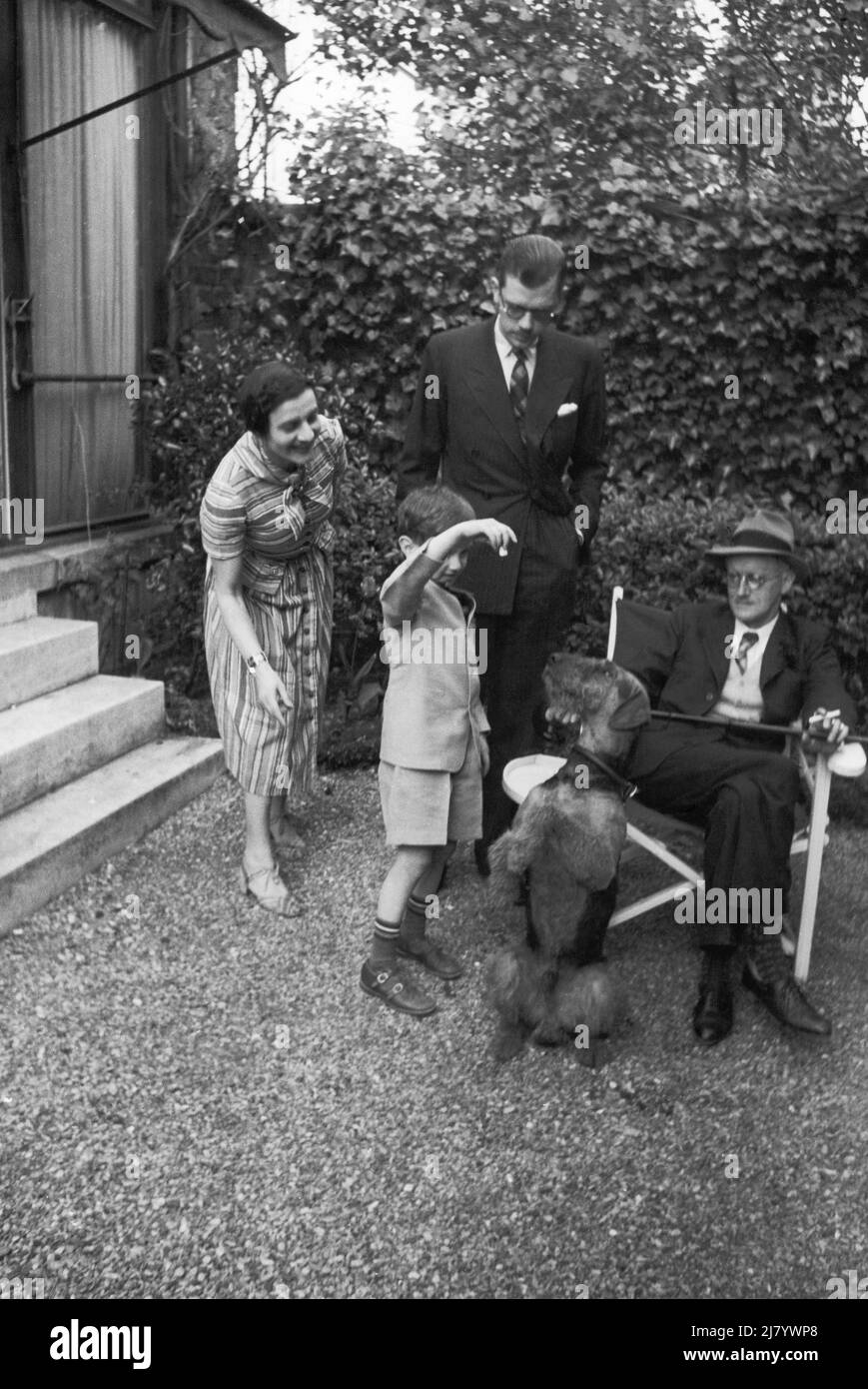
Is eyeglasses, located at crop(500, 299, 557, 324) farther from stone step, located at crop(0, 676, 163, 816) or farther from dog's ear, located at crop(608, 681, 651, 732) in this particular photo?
stone step, located at crop(0, 676, 163, 816)

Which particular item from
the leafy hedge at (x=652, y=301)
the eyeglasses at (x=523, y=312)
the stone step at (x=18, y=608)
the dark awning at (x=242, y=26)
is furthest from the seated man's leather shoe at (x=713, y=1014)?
the dark awning at (x=242, y=26)

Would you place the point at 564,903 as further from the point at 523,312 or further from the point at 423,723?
the point at 523,312

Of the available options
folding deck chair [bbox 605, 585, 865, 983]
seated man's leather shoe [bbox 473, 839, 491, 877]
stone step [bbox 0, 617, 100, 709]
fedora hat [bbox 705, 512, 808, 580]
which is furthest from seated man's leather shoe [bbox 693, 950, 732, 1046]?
stone step [bbox 0, 617, 100, 709]

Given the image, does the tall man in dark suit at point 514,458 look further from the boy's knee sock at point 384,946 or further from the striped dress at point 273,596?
the boy's knee sock at point 384,946

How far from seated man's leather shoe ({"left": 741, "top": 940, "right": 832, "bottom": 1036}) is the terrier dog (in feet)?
1.52

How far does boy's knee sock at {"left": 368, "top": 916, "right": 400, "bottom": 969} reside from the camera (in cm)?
375

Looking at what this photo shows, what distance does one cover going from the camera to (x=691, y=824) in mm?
3967

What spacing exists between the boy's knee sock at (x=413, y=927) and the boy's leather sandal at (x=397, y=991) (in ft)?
0.65

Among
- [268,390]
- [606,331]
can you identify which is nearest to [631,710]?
[268,390]

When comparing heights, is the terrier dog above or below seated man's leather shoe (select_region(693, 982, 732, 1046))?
above

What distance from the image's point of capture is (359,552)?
6000 mm

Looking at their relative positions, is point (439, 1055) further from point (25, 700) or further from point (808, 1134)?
point (25, 700)

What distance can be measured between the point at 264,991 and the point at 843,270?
16.3ft

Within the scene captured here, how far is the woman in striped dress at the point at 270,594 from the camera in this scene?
3.97 m
